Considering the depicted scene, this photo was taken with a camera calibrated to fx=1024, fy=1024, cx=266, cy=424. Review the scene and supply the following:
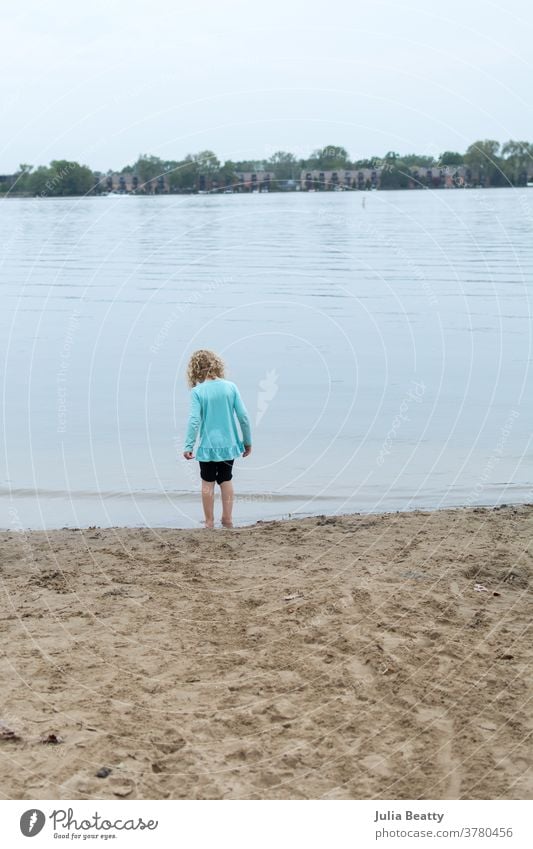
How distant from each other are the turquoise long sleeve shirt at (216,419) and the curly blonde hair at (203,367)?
0.06 meters

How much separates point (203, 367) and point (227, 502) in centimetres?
144

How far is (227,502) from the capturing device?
10.3 meters

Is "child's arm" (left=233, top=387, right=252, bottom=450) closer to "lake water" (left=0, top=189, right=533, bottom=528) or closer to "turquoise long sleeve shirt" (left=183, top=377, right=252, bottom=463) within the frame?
"turquoise long sleeve shirt" (left=183, top=377, right=252, bottom=463)

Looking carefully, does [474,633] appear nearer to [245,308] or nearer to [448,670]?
[448,670]

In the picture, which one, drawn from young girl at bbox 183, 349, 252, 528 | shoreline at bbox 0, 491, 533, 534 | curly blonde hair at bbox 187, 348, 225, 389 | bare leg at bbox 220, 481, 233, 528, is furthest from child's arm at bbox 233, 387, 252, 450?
shoreline at bbox 0, 491, 533, 534

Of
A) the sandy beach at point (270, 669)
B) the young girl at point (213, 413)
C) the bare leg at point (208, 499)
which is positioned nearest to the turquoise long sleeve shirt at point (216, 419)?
the young girl at point (213, 413)

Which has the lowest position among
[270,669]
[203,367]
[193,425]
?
[270,669]

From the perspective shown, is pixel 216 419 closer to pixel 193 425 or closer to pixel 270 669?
pixel 193 425

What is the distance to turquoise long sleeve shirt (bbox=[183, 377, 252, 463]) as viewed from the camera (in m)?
9.70

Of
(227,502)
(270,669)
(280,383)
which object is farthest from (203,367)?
(280,383)

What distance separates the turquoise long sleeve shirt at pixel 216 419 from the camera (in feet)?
31.8

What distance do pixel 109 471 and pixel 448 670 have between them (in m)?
7.54

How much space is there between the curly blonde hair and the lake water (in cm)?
184
